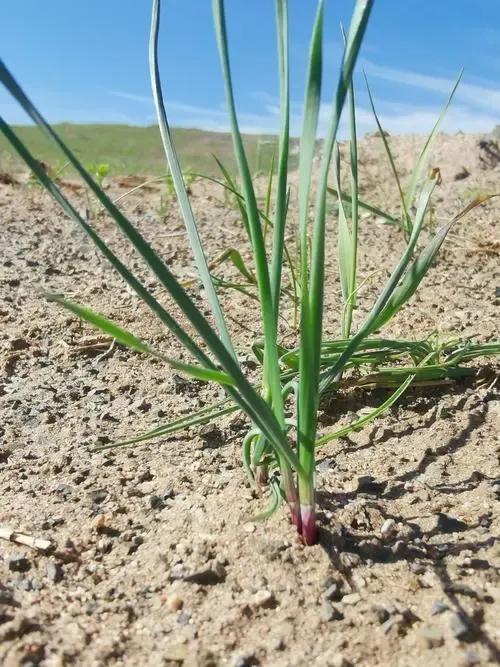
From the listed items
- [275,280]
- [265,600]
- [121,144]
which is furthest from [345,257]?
[121,144]

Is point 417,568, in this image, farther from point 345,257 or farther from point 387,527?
point 345,257

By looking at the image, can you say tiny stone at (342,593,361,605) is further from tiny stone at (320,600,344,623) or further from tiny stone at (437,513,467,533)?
tiny stone at (437,513,467,533)

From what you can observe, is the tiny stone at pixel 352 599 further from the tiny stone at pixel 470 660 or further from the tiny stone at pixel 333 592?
the tiny stone at pixel 470 660

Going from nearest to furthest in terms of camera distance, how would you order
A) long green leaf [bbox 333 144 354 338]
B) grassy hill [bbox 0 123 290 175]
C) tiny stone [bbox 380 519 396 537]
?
1. tiny stone [bbox 380 519 396 537]
2. long green leaf [bbox 333 144 354 338]
3. grassy hill [bbox 0 123 290 175]

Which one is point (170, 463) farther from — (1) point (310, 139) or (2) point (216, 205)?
(2) point (216, 205)

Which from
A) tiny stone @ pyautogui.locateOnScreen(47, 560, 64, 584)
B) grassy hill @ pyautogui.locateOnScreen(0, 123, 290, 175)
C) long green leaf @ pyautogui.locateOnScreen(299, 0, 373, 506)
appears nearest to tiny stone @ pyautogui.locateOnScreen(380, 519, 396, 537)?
long green leaf @ pyautogui.locateOnScreen(299, 0, 373, 506)

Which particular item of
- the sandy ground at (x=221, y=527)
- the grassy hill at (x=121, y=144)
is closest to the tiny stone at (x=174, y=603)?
the sandy ground at (x=221, y=527)
